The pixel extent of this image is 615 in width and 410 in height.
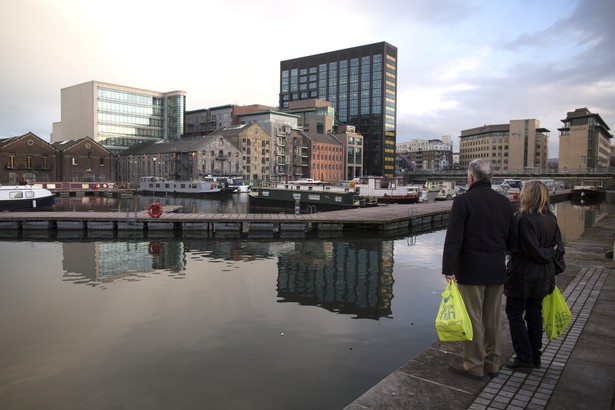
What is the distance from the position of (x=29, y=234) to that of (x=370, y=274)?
22.3m

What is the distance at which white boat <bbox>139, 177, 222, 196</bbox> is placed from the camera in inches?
2992

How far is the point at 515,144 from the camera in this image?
6772 inches

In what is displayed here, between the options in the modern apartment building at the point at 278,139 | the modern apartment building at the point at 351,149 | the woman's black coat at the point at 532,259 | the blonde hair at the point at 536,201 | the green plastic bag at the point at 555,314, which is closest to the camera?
the woman's black coat at the point at 532,259

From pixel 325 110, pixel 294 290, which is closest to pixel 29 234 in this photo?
pixel 294 290

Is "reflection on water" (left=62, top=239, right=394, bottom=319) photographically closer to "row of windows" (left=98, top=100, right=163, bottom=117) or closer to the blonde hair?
the blonde hair

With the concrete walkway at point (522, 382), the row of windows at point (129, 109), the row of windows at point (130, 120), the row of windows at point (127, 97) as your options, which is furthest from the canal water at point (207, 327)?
the row of windows at point (127, 97)

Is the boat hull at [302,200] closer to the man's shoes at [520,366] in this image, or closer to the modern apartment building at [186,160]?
the man's shoes at [520,366]

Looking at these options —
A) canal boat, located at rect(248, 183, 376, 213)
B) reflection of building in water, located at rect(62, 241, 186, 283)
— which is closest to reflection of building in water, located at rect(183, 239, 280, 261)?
reflection of building in water, located at rect(62, 241, 186, 283)

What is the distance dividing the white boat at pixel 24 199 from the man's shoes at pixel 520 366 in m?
44.6

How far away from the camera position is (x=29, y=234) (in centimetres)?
2778

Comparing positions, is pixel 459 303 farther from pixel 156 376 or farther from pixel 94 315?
pixel 94 315

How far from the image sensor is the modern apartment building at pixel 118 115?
11356 cm

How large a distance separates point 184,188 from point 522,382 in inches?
3017

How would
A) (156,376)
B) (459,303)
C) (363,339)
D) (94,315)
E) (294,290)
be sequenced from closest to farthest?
(459,303) → (156,376) → (363,339) → (94,315) → (294,290)
